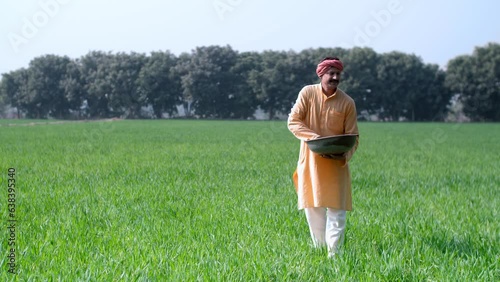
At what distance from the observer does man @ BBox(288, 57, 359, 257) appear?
469 cm

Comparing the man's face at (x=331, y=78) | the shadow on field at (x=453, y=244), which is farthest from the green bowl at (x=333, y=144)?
the shadow on field at (x=453, y=244)

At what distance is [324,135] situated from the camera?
4789mm

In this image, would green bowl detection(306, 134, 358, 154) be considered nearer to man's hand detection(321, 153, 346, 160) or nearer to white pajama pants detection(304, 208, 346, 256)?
man's hand detection(321, 153, 346, 160)

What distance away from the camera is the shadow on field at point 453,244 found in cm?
502

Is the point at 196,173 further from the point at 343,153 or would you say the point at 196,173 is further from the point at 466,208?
the point at 343,153

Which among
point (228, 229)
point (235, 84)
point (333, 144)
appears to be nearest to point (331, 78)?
point (333, 144)

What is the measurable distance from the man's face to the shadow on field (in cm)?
182

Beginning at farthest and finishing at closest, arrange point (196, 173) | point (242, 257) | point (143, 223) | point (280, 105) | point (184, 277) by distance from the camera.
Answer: point (280, 105), point (196, 173), point (143, 223), point (242, 257), point (184, 277)

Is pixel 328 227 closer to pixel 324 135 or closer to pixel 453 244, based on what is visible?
pixel 324 135

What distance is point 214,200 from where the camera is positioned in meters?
7.83

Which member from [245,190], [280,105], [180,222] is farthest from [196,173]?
[280,105]

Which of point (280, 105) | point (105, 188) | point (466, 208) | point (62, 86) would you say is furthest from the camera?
point (62, 86)

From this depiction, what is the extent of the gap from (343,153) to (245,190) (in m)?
4.45

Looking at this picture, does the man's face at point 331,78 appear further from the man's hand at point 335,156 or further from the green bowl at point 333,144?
the man's hand at point 335,156
